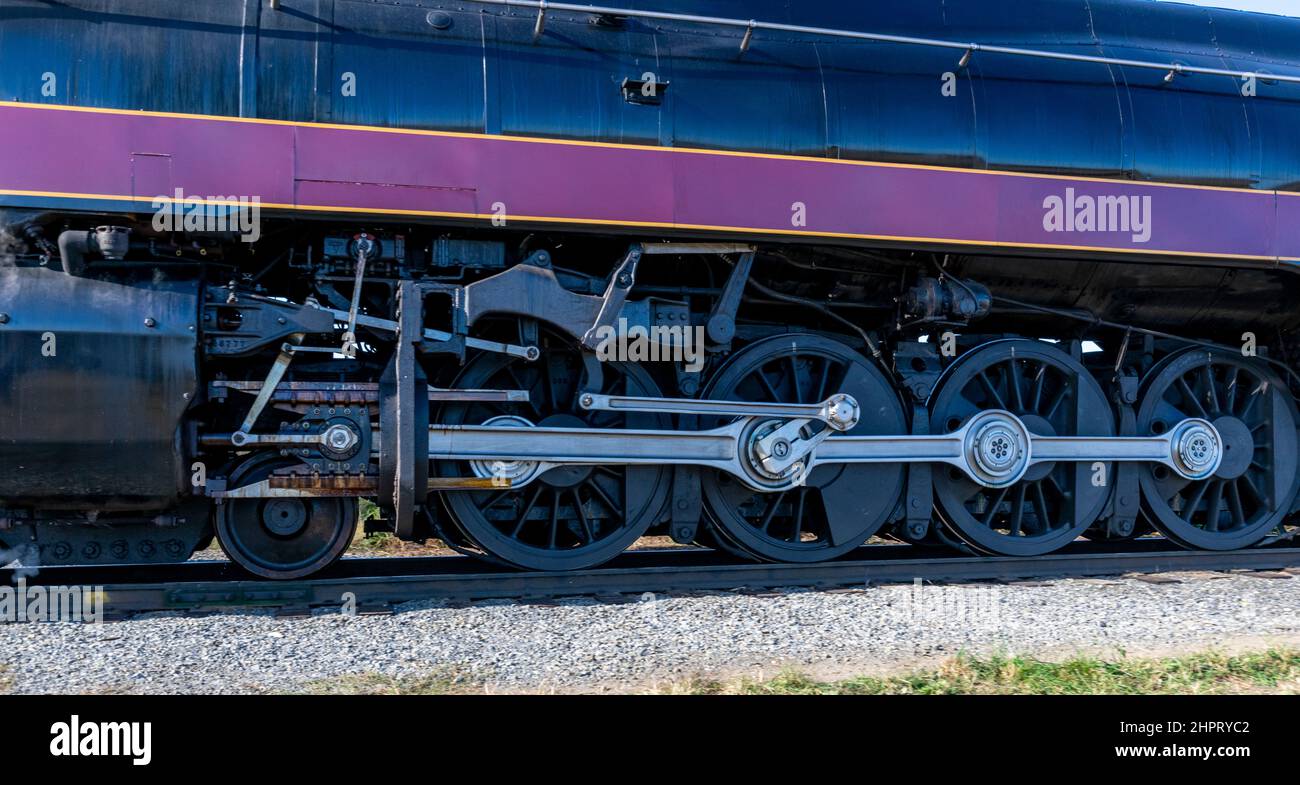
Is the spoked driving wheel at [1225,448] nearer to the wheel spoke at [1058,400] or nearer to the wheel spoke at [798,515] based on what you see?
the wheel spoke at [1058,400]

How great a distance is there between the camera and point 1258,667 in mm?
4871

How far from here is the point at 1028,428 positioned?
796 centimetres

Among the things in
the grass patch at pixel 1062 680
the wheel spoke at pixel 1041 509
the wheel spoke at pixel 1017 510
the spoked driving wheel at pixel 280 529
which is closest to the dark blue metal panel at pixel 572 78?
the spoked driving wheel at pixel 280 529

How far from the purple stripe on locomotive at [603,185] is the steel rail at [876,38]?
822mm

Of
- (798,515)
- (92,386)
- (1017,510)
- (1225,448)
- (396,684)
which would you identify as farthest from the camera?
(1225,448)

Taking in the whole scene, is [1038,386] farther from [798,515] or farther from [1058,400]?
[798,515]

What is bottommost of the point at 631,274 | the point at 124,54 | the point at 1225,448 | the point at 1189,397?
the point at 1225,448

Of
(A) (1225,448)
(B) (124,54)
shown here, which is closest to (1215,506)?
(A) (1225,448)

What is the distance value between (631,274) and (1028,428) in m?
3.35

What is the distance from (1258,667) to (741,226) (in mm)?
3581

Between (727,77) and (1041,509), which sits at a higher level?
(727,77)
